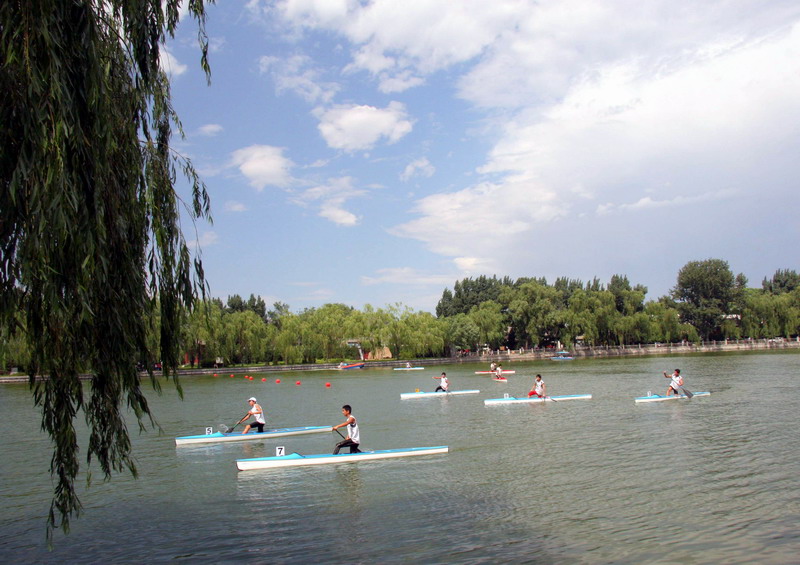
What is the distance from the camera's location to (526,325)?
3391 inches

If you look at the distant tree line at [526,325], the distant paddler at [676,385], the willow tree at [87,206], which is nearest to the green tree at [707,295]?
the distant tree line at [526,325]

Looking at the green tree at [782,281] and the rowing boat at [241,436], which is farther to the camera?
the green tree at [782,281]

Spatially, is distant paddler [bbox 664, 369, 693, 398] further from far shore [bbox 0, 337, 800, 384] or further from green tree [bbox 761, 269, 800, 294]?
green tree [bbox 761, 269, 800, 294]

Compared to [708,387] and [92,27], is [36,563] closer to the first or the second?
[92,27]

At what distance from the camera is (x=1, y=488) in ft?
44.6

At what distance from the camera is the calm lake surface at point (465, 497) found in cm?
888

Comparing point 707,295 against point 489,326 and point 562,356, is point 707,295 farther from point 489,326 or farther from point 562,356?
point 489,326

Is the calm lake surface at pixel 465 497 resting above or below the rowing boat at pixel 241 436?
below

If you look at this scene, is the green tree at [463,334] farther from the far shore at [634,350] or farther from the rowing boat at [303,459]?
the rowing boat at [303,459]

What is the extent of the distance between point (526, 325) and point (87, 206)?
8373 cm

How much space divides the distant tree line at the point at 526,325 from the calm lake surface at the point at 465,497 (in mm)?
41893

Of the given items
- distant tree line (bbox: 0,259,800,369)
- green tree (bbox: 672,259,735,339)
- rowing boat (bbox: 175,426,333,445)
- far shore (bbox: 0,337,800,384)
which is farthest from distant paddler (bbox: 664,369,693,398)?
green tree (bbox: 672,259,735,339)

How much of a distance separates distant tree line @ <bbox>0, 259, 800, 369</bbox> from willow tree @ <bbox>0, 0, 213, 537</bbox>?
2043 inches

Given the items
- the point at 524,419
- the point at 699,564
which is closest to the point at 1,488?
the point at 699,564
